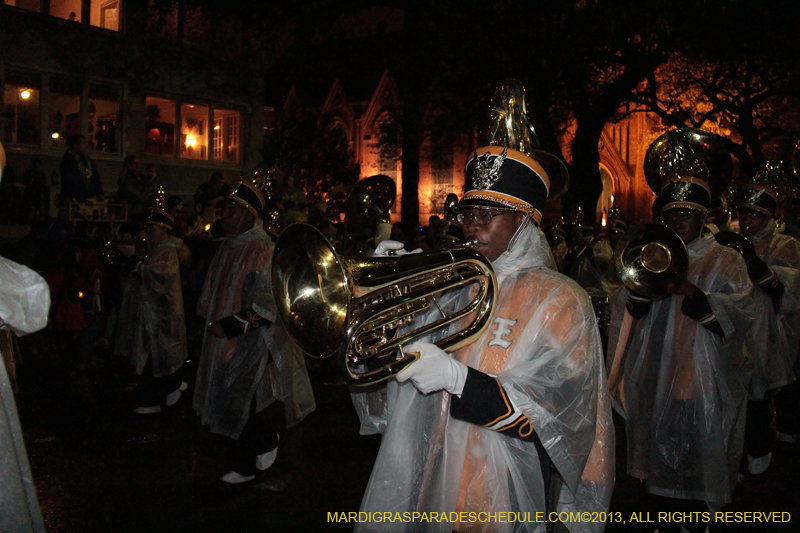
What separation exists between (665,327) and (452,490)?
251 cm

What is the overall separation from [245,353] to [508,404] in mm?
3444

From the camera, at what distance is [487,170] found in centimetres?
288

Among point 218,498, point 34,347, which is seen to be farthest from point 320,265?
point 34,347

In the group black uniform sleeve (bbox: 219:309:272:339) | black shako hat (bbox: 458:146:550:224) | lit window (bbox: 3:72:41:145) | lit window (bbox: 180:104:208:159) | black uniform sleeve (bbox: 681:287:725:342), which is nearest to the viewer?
black shako hat (bbox: 458:146:550:224)

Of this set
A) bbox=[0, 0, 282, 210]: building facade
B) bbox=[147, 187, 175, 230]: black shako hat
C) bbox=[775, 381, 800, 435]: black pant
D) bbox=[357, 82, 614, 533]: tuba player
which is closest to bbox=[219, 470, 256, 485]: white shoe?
bbox=[357, 82, 614, 533]: tuba player

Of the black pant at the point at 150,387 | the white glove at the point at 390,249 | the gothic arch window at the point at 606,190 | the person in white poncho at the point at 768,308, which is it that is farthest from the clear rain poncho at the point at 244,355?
the gothic arch window at the point at 606,190

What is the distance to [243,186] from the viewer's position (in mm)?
5836

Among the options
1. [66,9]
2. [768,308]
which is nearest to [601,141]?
[66,9]

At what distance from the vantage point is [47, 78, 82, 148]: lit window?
618 inches

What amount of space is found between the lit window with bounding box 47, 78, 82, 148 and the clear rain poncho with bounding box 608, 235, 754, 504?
15.0 meters

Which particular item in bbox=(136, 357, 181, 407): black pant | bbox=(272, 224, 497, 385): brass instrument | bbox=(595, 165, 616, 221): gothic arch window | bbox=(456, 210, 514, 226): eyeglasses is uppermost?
bbox=(595, 165, 616, 221): gothic arch window

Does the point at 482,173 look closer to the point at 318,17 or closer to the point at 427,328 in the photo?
→ the point at 427,328

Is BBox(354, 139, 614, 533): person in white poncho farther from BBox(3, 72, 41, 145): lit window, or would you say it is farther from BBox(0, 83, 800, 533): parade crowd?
BBox(3, 72, 41, 145): lit window

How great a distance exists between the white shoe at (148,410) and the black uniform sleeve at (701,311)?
569 cm
